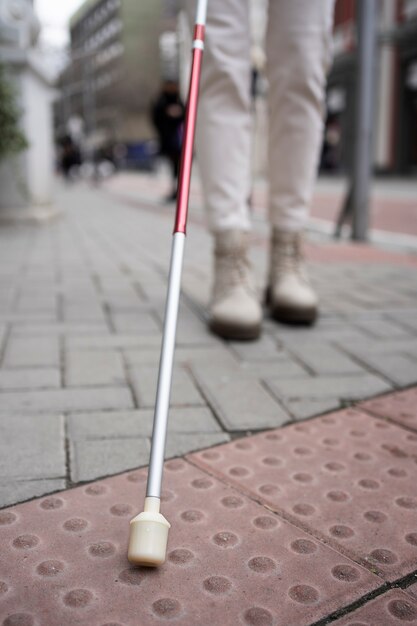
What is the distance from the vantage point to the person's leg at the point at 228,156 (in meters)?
2.04

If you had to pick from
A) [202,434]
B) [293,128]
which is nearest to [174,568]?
[202,434]

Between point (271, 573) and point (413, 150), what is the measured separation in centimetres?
1842

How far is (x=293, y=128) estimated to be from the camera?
228cm

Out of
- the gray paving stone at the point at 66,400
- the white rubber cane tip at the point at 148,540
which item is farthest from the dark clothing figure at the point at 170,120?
the white rubber cane tip at the point at 148,540

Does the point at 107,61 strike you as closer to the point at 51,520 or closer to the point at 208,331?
the point at 208,331

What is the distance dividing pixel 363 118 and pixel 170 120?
4.45 metres

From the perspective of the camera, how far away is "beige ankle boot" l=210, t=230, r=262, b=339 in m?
2.10

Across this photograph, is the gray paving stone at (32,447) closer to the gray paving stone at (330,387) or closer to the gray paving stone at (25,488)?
the gray paving stone at (25,488)

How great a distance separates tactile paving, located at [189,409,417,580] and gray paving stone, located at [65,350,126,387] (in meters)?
0.49

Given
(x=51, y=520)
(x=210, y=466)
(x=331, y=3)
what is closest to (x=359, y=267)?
(x=331, y=3)

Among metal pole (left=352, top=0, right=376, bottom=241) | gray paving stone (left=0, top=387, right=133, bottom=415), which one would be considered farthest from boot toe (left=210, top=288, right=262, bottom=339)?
metal pole (left=352, top=0, right=376, bottom=241)

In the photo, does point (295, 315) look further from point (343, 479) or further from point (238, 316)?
point (343, 479)

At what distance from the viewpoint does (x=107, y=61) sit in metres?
5.82

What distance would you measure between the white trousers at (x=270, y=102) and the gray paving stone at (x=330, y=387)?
62 cm
